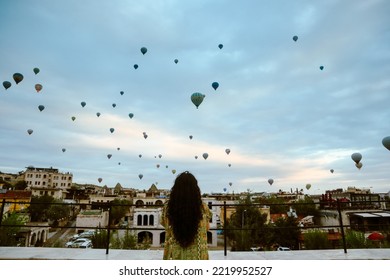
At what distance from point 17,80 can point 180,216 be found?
659 inches

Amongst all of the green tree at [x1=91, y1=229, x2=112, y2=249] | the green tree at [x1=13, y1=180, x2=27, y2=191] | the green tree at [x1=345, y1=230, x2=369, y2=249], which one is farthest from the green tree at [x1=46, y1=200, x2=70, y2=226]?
the green tree at [x1=345, y1=230, x2=369, y2=249]

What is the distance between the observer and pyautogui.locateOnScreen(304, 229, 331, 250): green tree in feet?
20.5

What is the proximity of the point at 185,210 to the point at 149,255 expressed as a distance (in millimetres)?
2485

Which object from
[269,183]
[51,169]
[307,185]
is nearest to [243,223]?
[269,183]

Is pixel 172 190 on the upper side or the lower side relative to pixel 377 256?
upper

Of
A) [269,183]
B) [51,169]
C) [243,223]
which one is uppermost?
[51,169]

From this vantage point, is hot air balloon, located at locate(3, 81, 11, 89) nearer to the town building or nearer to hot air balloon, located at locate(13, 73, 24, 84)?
hot air balloon, located at locate(13, 73, 24, 84)

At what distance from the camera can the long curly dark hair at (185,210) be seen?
9.13 feet

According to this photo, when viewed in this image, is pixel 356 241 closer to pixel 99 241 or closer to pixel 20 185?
pixel 99 241

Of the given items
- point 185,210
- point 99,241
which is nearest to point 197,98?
point 99,241
